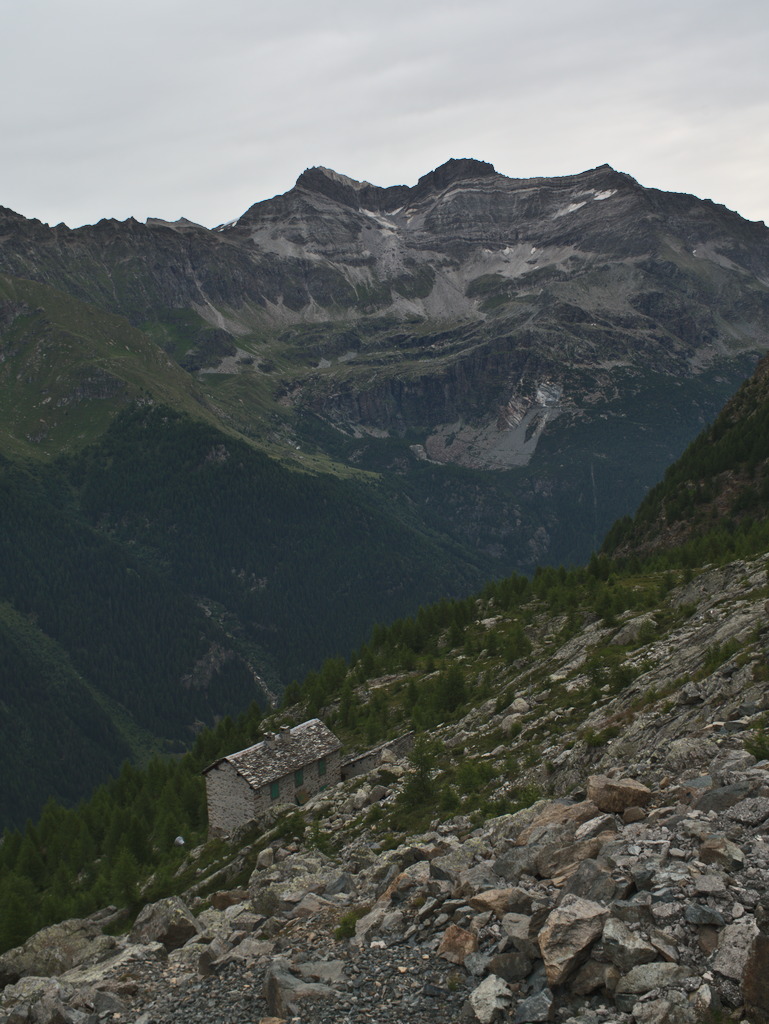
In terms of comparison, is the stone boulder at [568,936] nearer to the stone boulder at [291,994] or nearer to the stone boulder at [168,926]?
the stone boulder at [291,994]

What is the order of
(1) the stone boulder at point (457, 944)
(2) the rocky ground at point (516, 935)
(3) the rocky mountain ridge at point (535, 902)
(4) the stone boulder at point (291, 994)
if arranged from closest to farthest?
(2) the rocky ground at point (516, 935)
(3) the rocky mountain ridge at point (535, 902)
(1) the stone boulder at point (457, 944)
(4) the stone boulder at point (291, 994)

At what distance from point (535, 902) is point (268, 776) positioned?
45849 millimetres

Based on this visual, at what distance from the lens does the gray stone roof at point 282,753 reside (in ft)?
210

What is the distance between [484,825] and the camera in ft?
113

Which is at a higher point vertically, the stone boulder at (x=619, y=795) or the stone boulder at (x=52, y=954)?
the stone boulder at (x=619, y=795)

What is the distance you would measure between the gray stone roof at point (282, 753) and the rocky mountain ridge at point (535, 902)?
1543cm

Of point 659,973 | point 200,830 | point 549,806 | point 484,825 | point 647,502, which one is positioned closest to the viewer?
point 659,973

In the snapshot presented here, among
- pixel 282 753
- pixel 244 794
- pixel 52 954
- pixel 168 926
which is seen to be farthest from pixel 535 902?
pixel 282 753

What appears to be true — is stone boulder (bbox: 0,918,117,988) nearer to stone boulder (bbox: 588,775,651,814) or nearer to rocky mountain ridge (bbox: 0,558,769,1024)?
rocky mountain ridge (bbox: 0,558,769,1024)

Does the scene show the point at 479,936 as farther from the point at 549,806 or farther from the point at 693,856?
the point at 549,806

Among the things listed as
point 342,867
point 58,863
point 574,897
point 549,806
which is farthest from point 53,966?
point 58,863

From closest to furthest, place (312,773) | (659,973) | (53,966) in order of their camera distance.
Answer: (659,973) < (53,966) < (312,773)

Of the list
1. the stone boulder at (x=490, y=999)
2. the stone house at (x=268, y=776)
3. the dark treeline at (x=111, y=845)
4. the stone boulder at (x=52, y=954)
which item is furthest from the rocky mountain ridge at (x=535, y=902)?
the dark treeline at (x=111, y=845)

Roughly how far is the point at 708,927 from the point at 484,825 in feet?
57.1
